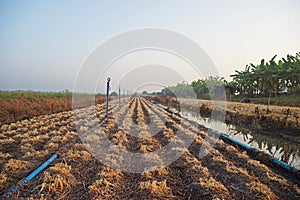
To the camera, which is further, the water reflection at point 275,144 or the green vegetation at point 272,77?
the green vegetation at point 272,77

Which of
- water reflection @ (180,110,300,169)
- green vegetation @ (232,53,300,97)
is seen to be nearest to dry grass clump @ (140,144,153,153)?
water reflection @ (180,110,300,169)

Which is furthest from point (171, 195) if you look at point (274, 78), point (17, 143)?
point (274, 78)

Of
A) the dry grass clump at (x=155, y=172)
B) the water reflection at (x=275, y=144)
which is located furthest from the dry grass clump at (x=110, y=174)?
the water reflection at (x=275, y=144)

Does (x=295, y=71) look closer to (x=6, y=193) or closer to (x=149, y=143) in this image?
(x=149, y=143)

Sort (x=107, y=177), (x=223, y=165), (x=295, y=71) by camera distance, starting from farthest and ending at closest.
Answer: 1. (x=295, y=71)
2. (x=223, y=165)
3. (x=107, y=177)

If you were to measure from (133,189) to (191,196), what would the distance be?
101cm

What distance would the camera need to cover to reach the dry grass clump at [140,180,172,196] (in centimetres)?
347

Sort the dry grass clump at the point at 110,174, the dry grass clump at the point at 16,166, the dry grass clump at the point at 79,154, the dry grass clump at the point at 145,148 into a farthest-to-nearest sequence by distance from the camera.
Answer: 1. the dry grass clump at the point at 145,148
2. the dry grass clump at the point at 79,154
3. the dry grass clump at the point at 16,166
4. the dry grass clump at the point at 110,174

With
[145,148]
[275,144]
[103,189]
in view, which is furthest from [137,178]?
[275,144]

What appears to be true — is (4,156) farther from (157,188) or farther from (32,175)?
(157,188)

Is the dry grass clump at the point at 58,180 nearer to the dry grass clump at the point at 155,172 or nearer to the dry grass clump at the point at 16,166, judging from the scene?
the dry grass clump at the point at 16,166

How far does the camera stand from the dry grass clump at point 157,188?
11.4ft

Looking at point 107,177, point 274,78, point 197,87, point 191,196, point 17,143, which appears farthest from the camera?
point 197,87

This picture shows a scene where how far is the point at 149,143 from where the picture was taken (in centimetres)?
654
